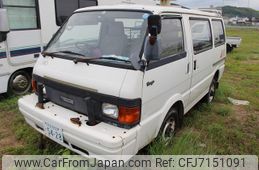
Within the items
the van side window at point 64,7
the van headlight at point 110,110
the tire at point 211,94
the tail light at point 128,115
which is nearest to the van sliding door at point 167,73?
the tail light at point 128,115

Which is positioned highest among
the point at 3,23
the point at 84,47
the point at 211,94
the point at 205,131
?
the point at 3,23

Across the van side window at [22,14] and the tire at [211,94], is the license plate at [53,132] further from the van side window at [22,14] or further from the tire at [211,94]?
the tire at [211,94]

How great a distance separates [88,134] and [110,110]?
1.09ft

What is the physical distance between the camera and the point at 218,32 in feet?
18.3

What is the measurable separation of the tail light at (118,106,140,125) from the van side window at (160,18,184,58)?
2.86ft

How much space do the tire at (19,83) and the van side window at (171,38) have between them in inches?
140

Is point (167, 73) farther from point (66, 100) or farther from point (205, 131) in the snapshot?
point (205, 131)

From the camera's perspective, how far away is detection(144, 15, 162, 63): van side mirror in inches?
→ 102

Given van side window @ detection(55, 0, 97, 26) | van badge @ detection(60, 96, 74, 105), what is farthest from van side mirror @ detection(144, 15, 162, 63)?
van side window @ detection(55, 0, 97, 26)

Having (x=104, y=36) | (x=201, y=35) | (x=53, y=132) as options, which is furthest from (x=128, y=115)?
(x=201, y=35)

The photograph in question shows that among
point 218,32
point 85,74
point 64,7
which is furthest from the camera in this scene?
point 64,7

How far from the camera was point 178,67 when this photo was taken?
11.4 ft

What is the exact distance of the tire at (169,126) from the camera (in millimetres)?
3438

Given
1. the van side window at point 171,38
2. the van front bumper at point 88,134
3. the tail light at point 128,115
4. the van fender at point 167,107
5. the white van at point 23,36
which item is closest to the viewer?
the van front bumper at point 88,134
